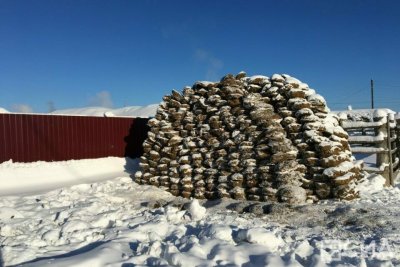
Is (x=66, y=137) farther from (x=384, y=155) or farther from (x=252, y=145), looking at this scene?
(x=384, y=155)

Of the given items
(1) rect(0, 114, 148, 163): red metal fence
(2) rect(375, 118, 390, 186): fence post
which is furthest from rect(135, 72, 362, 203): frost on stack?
(1) rect(0, 114, 148, 163): red metal fence

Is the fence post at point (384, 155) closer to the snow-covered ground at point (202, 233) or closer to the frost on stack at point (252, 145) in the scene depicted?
the snow-covered ground at point (202, 233)

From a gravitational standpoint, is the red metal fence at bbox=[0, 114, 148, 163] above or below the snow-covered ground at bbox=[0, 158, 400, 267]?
above

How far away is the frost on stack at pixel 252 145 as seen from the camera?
7.87 meters

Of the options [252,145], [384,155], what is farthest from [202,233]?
[384,155]

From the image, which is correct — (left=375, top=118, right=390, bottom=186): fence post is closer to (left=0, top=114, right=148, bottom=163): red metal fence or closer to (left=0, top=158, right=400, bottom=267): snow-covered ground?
(left=0, top=158, right=400, bottom=267): snow-covered ground

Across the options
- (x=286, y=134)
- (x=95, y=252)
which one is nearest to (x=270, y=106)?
(x=286, y=134)

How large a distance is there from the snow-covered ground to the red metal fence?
10.8 feet

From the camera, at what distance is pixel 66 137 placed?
13.1m

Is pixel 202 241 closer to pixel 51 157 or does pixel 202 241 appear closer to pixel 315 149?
pixel 315 149

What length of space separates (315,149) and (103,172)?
26.9ft

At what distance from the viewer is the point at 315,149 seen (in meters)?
8.01

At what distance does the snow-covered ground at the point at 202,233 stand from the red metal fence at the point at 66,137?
3.30m

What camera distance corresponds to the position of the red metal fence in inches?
447
